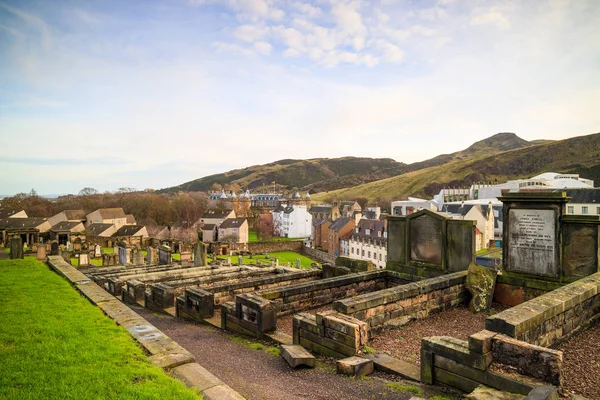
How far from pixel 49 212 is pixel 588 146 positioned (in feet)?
676

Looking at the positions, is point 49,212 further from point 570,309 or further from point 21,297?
point 570,309

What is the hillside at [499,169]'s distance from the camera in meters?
149

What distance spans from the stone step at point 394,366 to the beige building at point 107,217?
82.3 m

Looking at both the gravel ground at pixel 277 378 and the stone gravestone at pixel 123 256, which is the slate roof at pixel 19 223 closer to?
the stone gravestone at pixel 123 256

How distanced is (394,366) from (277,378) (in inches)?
83.6

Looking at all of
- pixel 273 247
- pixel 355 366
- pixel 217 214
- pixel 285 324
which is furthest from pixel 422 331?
pixel 217 214

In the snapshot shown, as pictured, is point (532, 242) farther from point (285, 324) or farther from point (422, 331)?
point (285, 324)

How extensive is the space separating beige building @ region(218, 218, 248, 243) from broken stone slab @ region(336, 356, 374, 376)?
65678mm

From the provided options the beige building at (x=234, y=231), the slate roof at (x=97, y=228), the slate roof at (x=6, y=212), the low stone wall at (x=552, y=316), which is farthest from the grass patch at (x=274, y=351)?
the slate roof at (x=6, y=212)

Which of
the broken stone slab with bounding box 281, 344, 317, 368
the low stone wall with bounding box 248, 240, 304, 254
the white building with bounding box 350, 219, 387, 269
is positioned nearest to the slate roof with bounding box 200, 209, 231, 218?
the low stone wall with bounding box 248, 240, 304, 254

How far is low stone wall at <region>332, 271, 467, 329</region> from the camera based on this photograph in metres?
8.48

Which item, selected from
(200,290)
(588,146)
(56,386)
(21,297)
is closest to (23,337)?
(56,386)

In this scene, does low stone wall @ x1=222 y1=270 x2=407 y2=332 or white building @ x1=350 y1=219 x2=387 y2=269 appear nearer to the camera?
low stone wall @ x1=222 y1=270 x2=407 y2=332

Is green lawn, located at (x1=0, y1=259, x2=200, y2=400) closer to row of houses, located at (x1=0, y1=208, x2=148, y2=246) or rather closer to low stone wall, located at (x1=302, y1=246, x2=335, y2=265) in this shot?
row of houses, located at (x1=0, y1=208, x2=148, y2=246)
